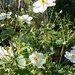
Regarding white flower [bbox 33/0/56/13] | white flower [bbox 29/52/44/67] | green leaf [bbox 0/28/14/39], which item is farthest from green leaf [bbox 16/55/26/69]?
white flower [bbox 33/0/56/13]

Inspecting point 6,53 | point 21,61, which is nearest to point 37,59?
point 21,61

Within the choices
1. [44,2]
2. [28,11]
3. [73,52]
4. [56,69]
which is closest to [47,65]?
[56,69]

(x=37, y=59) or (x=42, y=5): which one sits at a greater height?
(x=42, y=5)

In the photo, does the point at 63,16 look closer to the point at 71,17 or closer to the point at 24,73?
the point at 71,17

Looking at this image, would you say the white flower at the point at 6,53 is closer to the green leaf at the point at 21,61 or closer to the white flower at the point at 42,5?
the green leaf at the point at 21,61

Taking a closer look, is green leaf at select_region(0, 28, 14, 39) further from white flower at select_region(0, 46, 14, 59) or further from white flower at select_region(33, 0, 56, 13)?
white flower at select_region(33, 0, 56, 13)

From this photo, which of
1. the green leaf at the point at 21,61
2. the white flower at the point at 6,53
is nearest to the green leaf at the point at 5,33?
the white flower at the point at 6,53

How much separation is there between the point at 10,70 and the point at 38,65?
28 centimetres

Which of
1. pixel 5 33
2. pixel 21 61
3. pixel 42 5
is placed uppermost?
pixel 42 5

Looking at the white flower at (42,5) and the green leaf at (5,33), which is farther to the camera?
the green leaf at (5,33)

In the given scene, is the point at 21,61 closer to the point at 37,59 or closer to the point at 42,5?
the point at 37,59

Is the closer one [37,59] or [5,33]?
[37,59]

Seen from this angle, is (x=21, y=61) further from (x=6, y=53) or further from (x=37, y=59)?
(x=6, y=53)

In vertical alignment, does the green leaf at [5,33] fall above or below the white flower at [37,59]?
above
